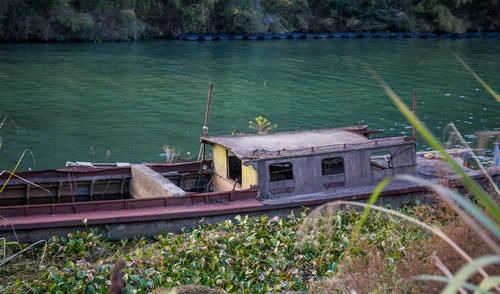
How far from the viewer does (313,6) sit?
2660 inches

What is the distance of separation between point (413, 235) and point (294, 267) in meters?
2.06

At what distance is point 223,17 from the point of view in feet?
196

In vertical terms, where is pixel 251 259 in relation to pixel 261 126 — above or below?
below

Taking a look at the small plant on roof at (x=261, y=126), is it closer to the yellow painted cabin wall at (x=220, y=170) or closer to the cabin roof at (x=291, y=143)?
the cabin roof at (x=291, y=143)

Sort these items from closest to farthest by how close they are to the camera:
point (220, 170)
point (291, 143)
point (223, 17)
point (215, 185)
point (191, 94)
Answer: point (291, 143)
point (220, 170)
point (215, 185)
point (191, 94)
point (223, 17)

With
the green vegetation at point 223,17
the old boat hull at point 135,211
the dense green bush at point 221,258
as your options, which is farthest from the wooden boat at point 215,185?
the green vegetation at point 223,17

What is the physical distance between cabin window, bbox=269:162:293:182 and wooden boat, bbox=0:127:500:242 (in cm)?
2

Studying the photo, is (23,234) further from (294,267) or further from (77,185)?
(294,267)

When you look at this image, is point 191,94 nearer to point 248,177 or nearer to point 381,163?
point 381,163

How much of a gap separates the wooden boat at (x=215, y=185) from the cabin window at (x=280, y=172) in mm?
22

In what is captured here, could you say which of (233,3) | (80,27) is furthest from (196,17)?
(80,27)

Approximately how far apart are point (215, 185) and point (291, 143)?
6.72 ft

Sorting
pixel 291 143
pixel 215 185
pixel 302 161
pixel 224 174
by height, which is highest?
pixel 291 143

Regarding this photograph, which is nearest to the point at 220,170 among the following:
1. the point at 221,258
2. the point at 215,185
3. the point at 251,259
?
the point at 215,185
